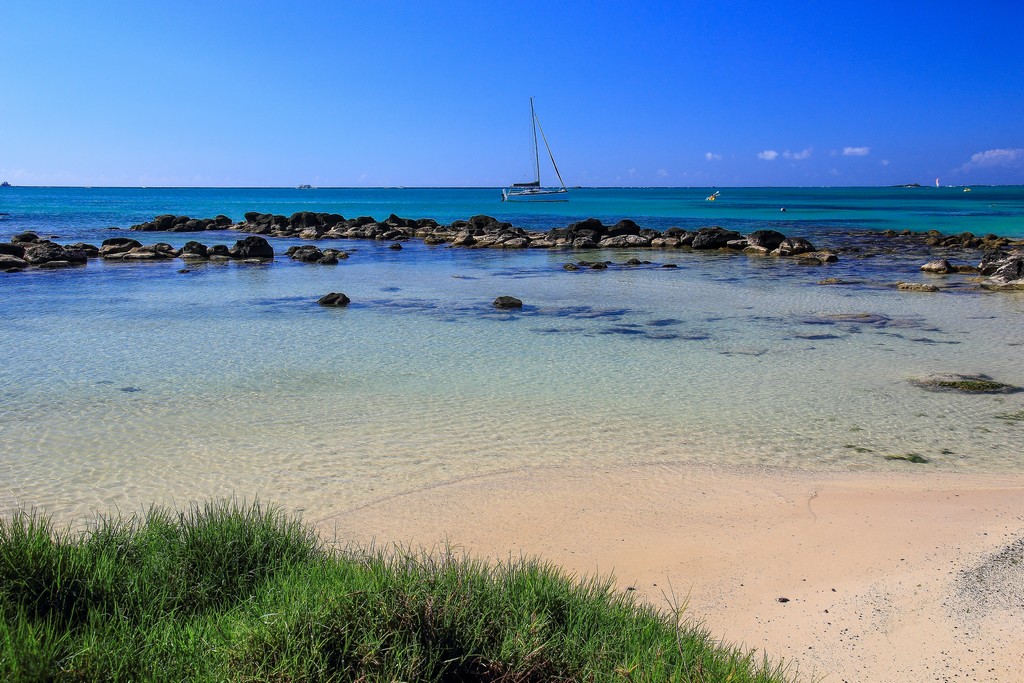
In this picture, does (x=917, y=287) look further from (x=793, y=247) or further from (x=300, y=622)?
(x=300, y=622)

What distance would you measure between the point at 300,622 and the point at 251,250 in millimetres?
32409

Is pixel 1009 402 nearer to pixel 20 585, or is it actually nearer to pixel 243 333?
pixel 20 585

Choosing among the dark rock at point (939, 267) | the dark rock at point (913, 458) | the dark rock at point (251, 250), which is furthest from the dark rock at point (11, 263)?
the dark rock at point (939, 267)

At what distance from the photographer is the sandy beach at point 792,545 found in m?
4.54

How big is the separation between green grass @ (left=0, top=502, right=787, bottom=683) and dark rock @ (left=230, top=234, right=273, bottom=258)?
100 feet

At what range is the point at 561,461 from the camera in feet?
26.0

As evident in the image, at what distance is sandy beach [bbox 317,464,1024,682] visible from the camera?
454 cm

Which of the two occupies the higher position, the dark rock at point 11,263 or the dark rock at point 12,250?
the dark rock at point 12,250

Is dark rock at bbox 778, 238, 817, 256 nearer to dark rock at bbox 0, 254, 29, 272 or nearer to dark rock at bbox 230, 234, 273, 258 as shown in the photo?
dark rock at bbox 230, 234, 273, 258

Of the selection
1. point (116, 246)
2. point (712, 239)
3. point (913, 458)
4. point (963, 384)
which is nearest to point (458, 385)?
point (913, 458)

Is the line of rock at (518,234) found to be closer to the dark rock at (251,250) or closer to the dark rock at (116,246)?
the dark rock at (251,250)

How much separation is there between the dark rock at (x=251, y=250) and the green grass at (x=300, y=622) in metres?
30.6

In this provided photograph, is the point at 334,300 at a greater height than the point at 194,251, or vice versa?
the point at 194,251

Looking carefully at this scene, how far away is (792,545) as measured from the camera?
5902 mm
